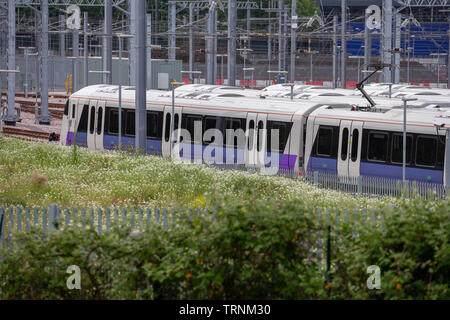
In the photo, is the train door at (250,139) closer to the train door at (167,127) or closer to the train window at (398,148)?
the train door at (167,127)

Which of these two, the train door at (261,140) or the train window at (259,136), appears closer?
the train door at (261,140)

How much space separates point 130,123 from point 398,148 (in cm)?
1079

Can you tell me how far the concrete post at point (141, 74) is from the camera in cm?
2525

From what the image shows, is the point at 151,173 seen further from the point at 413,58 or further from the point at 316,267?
the point at 413,58

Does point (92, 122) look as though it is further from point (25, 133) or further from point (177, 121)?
point (25, 133)

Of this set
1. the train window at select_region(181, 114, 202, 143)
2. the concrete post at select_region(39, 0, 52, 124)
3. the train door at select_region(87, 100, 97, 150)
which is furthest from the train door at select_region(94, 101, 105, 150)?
the concrete post at select_region(39, 0, 52, 124)

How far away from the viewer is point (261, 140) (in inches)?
1009

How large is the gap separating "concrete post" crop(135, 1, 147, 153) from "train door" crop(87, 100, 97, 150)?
579 cm

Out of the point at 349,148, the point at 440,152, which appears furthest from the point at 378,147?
the point at 440,152

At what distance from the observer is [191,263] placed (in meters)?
9.11

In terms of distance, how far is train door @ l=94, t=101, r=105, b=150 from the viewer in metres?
31.0

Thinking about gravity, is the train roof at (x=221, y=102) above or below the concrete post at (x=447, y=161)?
above

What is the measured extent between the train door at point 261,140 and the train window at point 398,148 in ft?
13.9

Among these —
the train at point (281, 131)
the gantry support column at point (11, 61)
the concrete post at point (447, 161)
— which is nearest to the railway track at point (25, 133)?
the gantry support column at point (11, 61)
